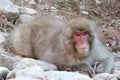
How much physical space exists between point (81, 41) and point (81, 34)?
86 millimetres

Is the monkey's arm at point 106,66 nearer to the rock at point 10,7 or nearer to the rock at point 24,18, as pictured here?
the rock at point 24,18

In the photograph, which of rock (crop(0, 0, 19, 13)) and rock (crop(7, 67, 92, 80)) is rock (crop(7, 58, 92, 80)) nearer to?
rock (crop(7, 67, 92, 80))

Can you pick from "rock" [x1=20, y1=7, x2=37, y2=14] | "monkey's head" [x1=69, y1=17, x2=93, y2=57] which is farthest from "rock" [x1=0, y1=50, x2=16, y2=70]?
"rock" [x1=20, y1=7, x2=37, y2=14]

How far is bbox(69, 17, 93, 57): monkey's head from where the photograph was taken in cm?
582

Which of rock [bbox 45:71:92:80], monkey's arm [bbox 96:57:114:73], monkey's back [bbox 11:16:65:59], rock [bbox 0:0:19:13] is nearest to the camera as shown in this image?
rock [bbox 45:71:92:80]

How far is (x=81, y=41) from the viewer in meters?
5.82

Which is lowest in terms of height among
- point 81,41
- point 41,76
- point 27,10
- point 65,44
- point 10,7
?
point 27,10

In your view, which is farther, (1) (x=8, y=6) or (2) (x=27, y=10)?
(2) (x=27, y=10)

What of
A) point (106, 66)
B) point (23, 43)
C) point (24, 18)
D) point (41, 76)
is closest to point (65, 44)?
point (106, 66)

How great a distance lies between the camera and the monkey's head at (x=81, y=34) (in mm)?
5824

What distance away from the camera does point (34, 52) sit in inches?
→ 271

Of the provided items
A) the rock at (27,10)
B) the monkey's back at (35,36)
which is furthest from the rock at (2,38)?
the rock at (27,10)

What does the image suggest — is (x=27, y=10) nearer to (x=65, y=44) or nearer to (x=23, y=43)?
(x=23, y=43)

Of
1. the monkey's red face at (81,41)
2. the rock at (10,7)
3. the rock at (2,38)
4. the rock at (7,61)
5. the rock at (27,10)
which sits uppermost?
the monkey's red face at (81,41)
